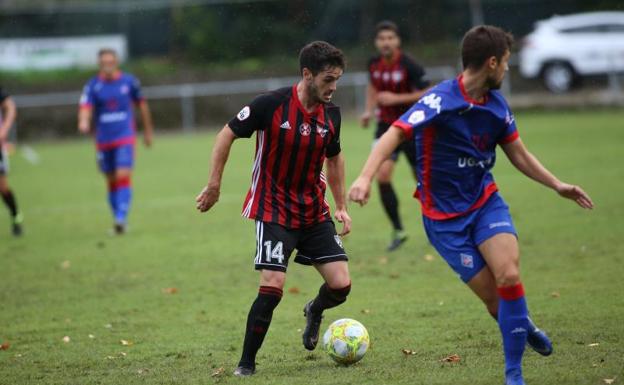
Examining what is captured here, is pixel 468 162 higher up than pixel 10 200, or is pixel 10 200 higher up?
pixel 468 162

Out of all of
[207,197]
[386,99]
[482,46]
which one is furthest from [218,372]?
[386,99]

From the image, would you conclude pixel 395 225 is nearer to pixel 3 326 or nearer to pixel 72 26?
pixel 3 326

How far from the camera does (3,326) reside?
24.9ft

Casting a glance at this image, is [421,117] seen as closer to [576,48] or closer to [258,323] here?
[258,323]

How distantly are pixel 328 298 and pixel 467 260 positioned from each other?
4.12 ft

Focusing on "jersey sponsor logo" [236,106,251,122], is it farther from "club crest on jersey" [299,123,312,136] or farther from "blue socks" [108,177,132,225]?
"blue socks" [108,177,132,225]

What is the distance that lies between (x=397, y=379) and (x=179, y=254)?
5862 millimetres

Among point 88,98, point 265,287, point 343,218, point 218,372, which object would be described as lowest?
point 218,372

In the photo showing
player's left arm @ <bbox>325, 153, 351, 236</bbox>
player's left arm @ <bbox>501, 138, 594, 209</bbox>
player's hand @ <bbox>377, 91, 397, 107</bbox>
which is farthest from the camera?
player's hand @ <bbox>377, 91, 397, 107</bbox>

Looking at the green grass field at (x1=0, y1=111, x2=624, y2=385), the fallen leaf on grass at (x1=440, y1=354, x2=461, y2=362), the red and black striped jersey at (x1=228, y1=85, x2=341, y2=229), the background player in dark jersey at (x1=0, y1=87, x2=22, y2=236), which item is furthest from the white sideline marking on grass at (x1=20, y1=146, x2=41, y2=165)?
the fallen leaf on grass at (x1=440, y1=354, x2=461, y2=362)

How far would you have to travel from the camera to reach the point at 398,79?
10.4m

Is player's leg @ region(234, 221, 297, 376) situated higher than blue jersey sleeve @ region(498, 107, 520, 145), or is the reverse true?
blue jersey sleeve @ region(498, 107, 520, 145)

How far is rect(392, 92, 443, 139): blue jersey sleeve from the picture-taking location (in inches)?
198

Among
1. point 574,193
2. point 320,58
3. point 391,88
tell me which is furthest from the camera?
point 391,88
